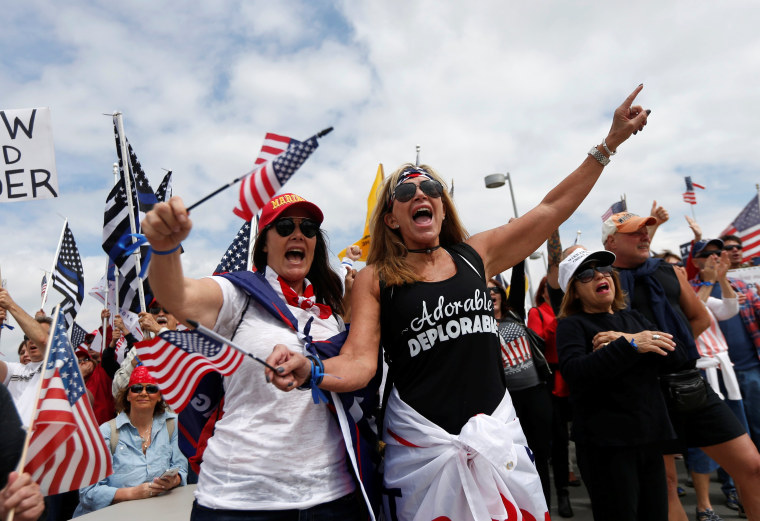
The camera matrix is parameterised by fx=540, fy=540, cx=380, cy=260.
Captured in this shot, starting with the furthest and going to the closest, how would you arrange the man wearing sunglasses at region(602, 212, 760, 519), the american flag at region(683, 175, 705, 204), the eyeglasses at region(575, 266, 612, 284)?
1. the american flag at region(683, 175, 705, 204)
2. the eyeglasses at region(575, 266, 612, 284)
3. the man wearing sunglasses at region(602, 212, 760, 519)

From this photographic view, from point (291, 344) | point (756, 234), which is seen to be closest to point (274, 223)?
point (291, 344)

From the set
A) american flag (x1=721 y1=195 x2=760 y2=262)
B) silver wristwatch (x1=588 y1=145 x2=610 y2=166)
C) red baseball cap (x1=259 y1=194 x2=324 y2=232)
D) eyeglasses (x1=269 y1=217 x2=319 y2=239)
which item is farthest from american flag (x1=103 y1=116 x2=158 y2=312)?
american flag (x1=721 y1=195 x2=760 y2=262)

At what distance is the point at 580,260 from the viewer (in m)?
3.56

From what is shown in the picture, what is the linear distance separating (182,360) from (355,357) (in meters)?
0.66

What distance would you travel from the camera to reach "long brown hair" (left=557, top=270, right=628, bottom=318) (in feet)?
11.9

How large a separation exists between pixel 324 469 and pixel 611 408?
2.04 m

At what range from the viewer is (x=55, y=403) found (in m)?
1.96

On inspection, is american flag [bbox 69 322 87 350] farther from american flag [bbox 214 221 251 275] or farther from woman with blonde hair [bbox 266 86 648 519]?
woman with blonde hair [bbox 266 86 648 519]

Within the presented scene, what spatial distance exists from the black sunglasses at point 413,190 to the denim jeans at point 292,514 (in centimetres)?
132

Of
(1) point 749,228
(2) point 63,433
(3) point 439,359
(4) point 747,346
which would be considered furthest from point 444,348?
(1) point 749,228

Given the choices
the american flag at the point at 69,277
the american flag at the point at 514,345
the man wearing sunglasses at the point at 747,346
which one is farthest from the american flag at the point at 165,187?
the man wearing sunglasses at the point at 747,346

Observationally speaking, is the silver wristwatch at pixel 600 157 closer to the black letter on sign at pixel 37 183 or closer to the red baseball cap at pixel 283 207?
the red baseball cap at pixel 283 207

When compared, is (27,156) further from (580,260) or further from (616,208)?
(616,208)

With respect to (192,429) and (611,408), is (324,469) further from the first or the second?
(611,408)
